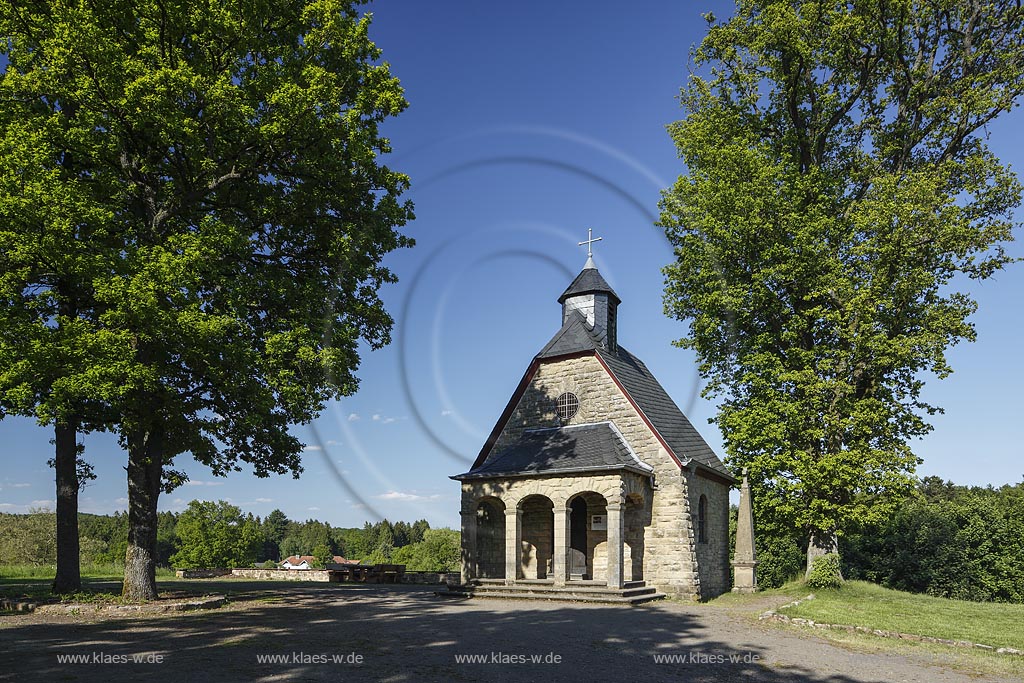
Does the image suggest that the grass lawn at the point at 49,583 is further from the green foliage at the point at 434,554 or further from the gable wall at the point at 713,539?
the green foliage at the point at 434,554

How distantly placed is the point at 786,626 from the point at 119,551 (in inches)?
2616

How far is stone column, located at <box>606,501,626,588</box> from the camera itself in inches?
781

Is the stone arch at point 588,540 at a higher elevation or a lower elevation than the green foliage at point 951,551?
higher

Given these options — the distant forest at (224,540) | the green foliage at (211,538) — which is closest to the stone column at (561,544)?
the distant forest at (224,540)

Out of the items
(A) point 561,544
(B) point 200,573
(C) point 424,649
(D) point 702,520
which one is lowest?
(B) point 200,573

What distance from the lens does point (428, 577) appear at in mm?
27109

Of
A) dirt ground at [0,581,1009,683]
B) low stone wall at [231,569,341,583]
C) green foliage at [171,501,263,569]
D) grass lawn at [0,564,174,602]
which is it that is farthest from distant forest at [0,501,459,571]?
dirt ground at [0,581,1009,683]

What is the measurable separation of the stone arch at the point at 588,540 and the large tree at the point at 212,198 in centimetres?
1141

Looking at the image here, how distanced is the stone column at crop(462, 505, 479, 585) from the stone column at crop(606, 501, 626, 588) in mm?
4761

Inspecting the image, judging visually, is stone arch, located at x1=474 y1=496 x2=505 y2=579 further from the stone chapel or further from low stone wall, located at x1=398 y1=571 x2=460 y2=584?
low stone wall, located at x1=398 y1=571 x2=460 y2=584

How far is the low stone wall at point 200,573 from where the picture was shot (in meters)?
26.6

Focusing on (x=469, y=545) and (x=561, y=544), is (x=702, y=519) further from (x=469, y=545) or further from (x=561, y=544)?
(x=469, y=545)

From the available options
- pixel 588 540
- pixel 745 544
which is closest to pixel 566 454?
pixel 588 540

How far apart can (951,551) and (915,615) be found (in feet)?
73.1
